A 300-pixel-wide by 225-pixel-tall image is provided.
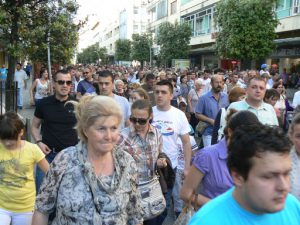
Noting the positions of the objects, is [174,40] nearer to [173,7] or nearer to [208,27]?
[208,27]

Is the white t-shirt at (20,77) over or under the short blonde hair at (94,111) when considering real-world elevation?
under

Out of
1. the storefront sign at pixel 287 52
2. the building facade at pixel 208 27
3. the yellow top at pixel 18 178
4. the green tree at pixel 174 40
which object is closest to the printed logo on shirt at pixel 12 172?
the yellow top at pixel 18 178

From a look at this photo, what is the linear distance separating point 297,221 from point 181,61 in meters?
37.8

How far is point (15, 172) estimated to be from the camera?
12.8 feet

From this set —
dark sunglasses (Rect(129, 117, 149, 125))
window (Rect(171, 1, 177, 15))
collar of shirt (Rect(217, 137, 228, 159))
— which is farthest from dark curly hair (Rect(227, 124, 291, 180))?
window (Rect(171, 1, 177, 15))

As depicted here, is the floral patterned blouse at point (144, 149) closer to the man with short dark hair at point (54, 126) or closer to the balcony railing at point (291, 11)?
the man with short dark hair at point (54, 126)

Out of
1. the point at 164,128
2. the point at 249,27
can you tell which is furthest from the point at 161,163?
the point at 249,27

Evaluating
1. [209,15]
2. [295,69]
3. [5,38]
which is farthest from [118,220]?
[209,15]

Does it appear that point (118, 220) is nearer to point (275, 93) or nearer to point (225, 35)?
point (275, 93)

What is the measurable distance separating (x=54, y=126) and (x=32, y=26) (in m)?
4.42

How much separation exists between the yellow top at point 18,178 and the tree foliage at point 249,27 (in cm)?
2193

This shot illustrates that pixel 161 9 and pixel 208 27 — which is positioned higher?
pixel 161 9

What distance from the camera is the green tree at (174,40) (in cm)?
4181

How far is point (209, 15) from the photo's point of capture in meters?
44.0
